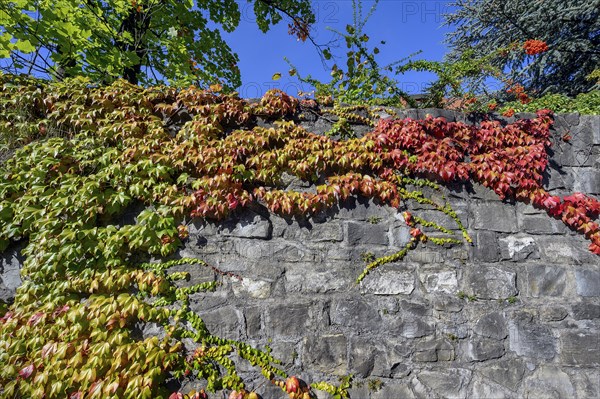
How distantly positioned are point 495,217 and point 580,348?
1136 mm

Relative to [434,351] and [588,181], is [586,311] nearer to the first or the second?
[588,181]

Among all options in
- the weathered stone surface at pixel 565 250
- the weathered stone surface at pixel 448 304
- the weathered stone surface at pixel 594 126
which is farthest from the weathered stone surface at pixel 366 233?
the weathered stone surface at pixel 594 126

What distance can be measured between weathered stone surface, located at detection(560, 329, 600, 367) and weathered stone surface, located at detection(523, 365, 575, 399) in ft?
0.39

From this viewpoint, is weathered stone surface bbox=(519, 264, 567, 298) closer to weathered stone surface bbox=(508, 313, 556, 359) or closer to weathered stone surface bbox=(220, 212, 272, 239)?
Result: weathered stone surface bbox=(508, 313, 556, 359)

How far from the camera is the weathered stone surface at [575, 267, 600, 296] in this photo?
2.67 meters

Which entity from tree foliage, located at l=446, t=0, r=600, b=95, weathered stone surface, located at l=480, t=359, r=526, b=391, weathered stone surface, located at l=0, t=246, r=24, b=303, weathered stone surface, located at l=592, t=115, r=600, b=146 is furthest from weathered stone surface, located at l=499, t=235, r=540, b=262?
tree foliage, located at l=446, t=0, r=600, b=95

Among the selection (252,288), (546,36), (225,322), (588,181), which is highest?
(546,36)

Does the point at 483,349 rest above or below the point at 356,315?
below

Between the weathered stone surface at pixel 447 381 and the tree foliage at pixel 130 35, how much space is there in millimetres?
4246

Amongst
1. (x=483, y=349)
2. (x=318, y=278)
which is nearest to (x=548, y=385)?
(x=483, y=349)

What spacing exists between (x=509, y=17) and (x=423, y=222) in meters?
8.60

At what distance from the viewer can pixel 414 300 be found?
2607mm

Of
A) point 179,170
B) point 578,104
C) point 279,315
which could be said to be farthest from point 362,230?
point 578,104

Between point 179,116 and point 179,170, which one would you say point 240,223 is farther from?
point 179,116
